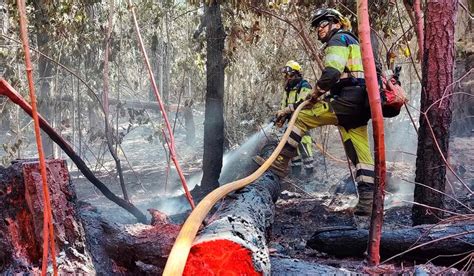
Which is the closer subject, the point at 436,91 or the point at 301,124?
the point at 436,91

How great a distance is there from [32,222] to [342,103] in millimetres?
3241

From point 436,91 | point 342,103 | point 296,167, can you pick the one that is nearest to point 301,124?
point 342,103

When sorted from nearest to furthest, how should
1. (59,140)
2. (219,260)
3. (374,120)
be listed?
(219,260) < (374,120) < (59,140)

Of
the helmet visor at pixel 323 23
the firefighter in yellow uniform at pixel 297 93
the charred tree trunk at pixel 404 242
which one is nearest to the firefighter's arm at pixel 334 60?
the helmet visor at pixel 323 23

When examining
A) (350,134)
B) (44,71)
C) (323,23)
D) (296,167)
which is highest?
→ (323,23)

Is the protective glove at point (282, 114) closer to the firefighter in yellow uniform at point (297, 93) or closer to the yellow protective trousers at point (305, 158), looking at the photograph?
the firefighter in yellow uniform at point (297, 93)

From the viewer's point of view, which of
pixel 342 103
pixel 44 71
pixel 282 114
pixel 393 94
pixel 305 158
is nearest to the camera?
pixel 393 94

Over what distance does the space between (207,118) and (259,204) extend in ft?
12.1

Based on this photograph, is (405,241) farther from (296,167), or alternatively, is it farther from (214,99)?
(296,167)

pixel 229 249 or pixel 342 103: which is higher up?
pixel 342 103

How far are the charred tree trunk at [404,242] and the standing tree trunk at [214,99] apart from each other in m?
3.36

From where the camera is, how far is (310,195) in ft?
24.5

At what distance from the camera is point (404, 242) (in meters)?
3.39

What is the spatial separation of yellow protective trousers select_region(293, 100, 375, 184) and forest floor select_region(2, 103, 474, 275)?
15.3 inches
